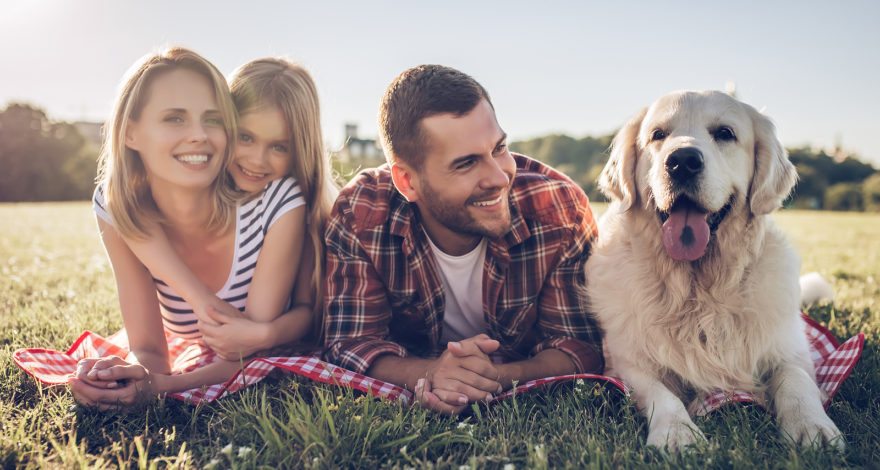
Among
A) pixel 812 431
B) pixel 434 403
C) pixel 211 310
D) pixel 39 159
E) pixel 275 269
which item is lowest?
pixel 39 159

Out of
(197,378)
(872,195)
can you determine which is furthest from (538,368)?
(872,195)

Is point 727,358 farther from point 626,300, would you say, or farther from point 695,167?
point 695,167

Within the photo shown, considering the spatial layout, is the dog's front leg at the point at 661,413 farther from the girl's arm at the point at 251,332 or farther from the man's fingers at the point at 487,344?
the girl's arm at the point at 251,332

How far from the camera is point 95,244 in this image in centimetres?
788

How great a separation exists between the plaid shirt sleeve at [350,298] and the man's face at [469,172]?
443mm

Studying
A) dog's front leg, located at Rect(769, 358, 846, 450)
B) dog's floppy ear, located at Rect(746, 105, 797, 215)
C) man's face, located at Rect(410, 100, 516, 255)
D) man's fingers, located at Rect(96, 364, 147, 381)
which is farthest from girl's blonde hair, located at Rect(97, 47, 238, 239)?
dog's front leg, located at Rect(769, 358, 846, 450)

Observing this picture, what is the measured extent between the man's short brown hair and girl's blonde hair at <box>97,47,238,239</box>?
2.85ft

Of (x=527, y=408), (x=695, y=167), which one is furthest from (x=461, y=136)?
(x=527, y=408)

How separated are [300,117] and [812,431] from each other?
2.72 meters

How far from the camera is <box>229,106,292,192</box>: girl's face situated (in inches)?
A: 117

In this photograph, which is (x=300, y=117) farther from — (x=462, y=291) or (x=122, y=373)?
(x=122, y=373)

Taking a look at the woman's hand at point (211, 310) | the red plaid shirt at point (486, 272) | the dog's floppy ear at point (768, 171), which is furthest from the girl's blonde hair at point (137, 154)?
the dog's floppy ear at point (768, 171)

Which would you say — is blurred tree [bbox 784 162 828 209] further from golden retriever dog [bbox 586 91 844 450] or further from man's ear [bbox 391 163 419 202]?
man's ear [bbox 391 163 419 202]

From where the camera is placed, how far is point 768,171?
2422 millimetres
